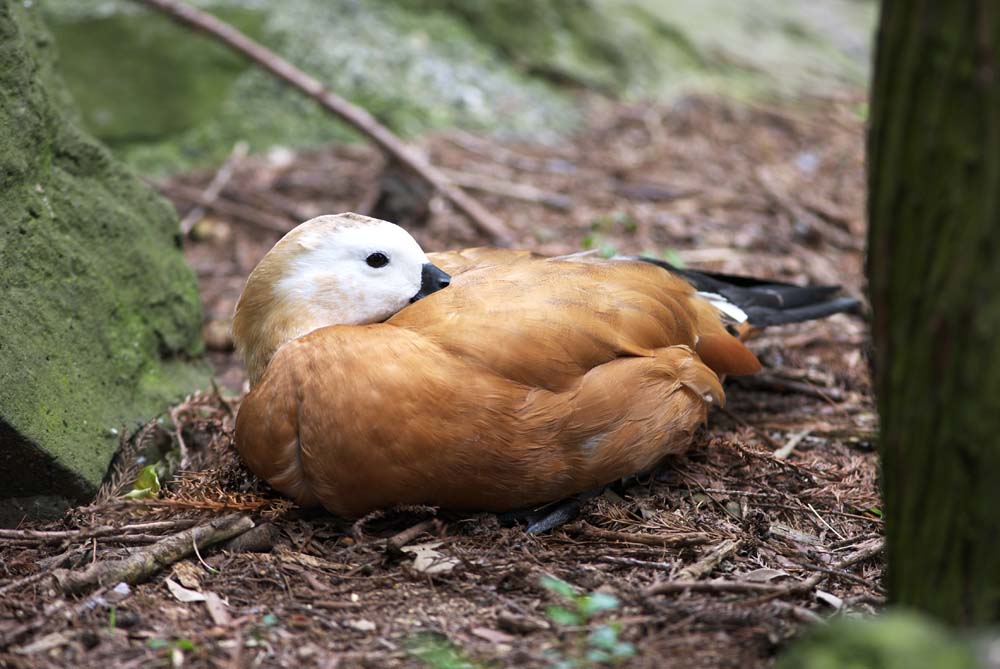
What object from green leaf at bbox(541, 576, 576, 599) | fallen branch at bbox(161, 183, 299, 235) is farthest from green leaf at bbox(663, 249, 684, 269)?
green leaf at bbox(541, 576, 576, 599)

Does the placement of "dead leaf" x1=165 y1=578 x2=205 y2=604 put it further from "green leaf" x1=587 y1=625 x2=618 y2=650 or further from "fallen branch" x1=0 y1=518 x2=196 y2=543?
"green leaf" x1=587 y1=625 x2=618 y2=650

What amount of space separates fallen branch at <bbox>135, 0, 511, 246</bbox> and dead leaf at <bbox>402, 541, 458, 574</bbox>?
2.64 meters

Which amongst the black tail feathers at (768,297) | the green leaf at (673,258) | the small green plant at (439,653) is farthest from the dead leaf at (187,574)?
the green leaf at (673,258)

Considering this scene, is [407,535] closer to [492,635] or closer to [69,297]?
[492,635]

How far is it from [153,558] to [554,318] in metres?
1.35

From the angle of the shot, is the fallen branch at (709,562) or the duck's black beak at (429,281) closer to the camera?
the fallen branch at (709,562)

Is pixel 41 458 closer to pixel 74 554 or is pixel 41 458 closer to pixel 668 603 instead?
pixel 74 554

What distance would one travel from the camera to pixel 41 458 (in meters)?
2.89

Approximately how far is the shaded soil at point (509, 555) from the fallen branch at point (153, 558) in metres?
0.03

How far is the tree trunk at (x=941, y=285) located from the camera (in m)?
1.70

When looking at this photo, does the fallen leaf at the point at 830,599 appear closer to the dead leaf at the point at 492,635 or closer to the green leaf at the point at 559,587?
the green leaf at the point at 559,587

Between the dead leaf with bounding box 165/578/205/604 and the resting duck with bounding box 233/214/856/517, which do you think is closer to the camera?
the dead leaf with bounding box 165/578/205/604

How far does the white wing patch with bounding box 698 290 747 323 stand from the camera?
12.6 feet

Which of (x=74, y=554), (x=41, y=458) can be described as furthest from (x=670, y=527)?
(x=41, y=458)
